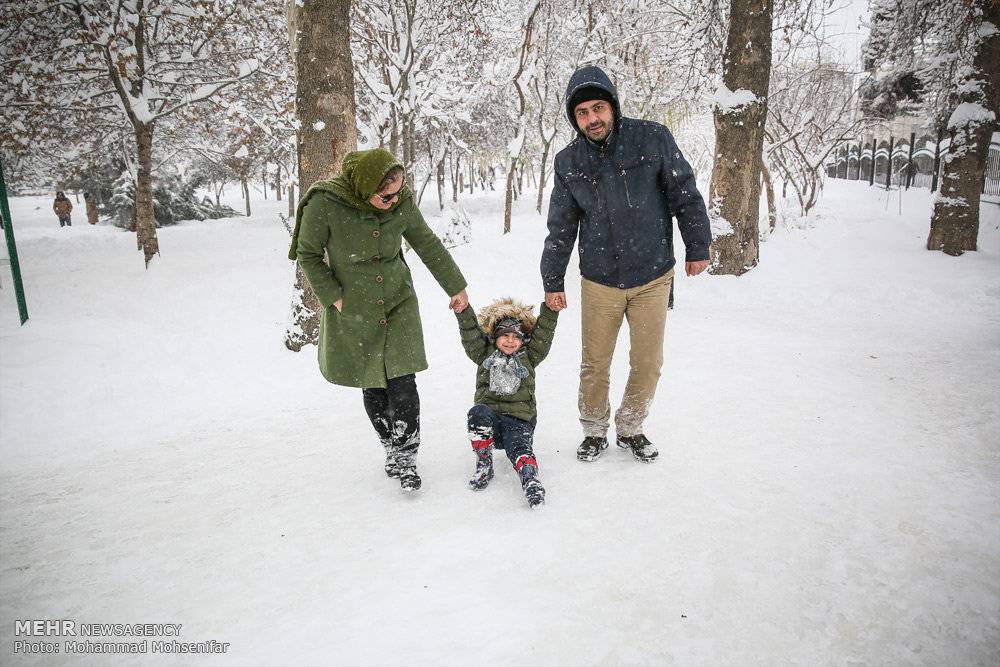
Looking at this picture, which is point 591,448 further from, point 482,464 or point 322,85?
point 322,85

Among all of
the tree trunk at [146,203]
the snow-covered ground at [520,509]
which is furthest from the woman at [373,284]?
the tree trunk at [146,203]

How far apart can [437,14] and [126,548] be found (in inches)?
512

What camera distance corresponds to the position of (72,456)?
3.52 meters

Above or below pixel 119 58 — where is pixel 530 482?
below

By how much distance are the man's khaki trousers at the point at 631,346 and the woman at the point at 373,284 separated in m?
0.83

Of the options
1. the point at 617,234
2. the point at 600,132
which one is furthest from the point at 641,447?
the point at 600,132

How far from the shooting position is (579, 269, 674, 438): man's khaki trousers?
3.11 m

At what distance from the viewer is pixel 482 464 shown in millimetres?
3008

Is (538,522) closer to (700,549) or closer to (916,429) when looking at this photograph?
(700,549)

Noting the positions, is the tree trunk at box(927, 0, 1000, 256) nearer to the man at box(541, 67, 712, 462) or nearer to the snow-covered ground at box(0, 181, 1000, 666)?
the snow-covered ground at box(0, 181, 1000, 666)

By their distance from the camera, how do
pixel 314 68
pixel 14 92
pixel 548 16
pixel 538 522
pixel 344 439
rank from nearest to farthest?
pixel 538 522
pixel 344 439
pixel 314 68
pixel 14 92
pixel 548 16

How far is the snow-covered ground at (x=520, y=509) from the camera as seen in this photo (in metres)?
1.92

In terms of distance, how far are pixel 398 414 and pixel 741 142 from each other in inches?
256

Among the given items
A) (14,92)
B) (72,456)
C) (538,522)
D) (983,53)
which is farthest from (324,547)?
(14,92)
